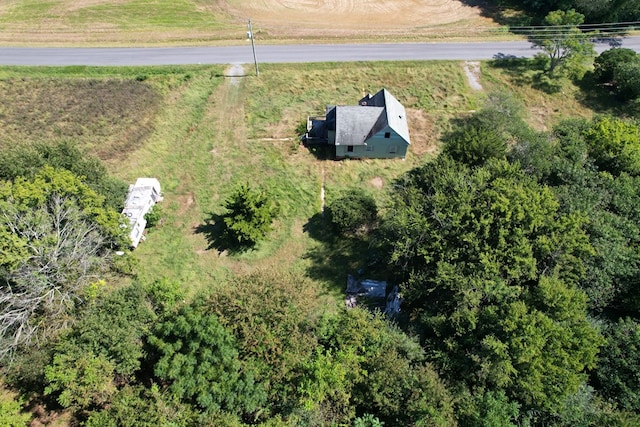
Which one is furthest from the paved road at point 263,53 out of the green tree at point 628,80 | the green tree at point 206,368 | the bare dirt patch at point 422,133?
the green tree at point 206,368

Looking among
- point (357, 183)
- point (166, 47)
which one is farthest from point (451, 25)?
point (166, 47)

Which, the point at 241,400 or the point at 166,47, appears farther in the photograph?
the point at 166,47

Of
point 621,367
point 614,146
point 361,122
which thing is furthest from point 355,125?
point 621,367

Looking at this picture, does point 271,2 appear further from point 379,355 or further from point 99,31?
point 379,355

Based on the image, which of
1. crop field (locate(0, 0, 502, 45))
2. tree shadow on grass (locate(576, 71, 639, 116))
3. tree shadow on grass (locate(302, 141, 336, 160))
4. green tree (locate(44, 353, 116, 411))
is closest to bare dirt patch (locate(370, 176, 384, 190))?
tree shadow on grass (locate(302, 141, 336, 160))

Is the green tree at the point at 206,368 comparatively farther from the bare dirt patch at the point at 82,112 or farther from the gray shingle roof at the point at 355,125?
the bare dirt patch at the point at 82,112

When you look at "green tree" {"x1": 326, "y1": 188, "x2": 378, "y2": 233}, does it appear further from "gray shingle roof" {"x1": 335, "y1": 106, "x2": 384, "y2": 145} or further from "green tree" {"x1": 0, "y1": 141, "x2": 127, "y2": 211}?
"green tree" {"x1": 0, "y1": 141, "x2": 127, "y2": 211}
